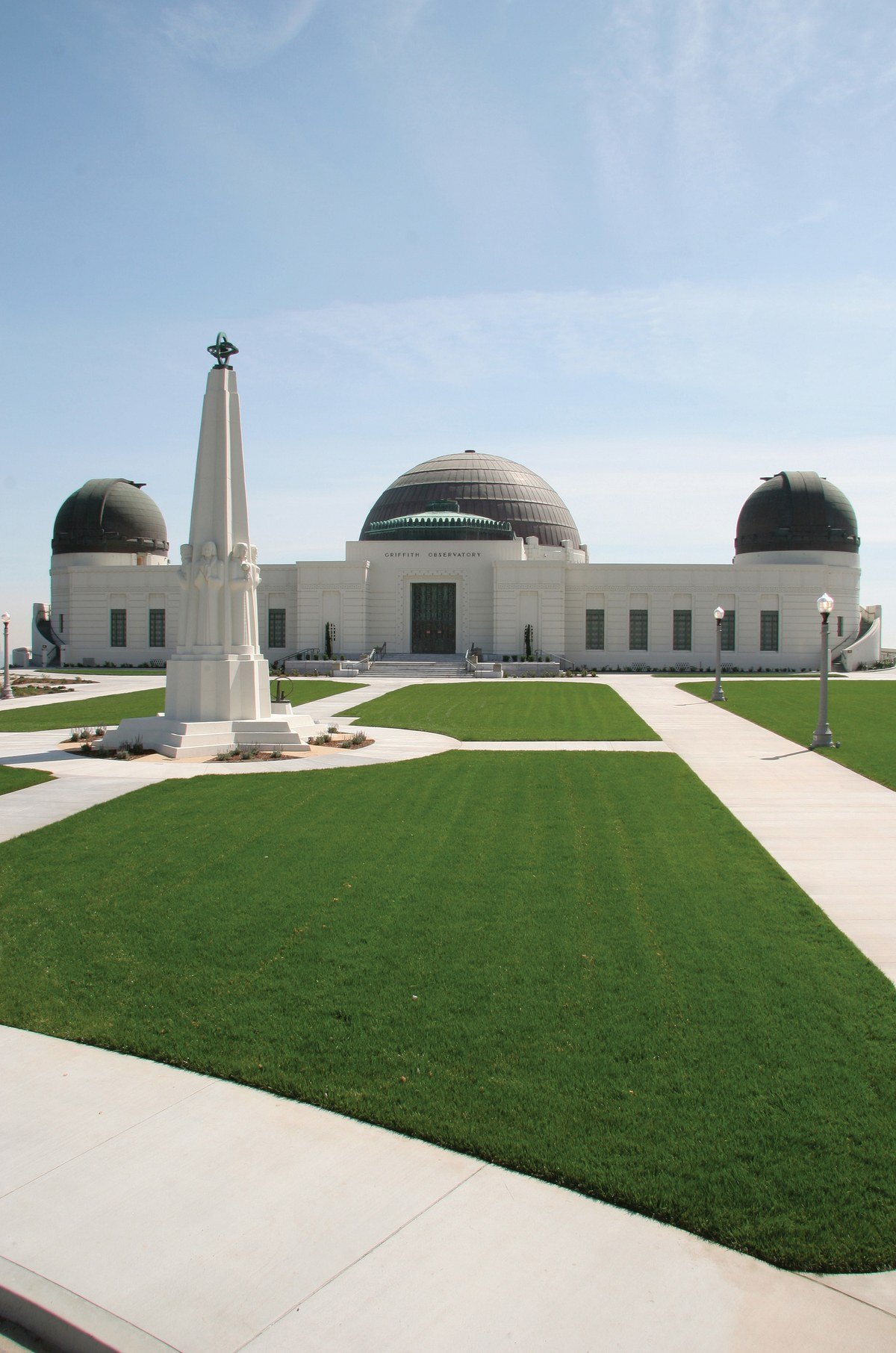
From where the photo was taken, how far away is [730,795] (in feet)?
43.1

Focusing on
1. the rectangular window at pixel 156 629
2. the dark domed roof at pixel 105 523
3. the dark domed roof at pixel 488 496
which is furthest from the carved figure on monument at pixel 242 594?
the dark domed roof at pixel 105 523

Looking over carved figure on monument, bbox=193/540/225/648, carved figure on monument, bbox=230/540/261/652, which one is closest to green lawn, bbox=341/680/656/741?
carved figure on monument, bbox=230/540/261/652

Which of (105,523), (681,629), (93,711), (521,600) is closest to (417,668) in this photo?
(521,600)

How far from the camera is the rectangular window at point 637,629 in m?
50.5

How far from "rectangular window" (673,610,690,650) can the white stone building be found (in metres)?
0.06

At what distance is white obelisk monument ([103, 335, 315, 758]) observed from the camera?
18219 millimetres

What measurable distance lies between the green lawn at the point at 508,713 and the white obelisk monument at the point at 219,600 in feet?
14.3

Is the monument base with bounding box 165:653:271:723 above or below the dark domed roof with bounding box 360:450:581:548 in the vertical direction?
below

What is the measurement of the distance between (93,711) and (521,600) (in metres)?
27.8

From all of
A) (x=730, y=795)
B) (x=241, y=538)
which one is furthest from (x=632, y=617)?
(x=730, y=795)

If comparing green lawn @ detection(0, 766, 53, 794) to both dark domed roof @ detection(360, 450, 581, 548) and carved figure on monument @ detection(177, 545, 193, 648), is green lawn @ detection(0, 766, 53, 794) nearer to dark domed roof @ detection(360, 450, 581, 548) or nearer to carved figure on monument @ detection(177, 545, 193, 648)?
carved figure on monument @ detection(177, 545, 193, 648)

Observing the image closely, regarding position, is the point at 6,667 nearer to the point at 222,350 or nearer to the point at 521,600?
the point at 222,350

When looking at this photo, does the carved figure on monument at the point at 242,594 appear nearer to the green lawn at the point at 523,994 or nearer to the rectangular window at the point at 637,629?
the green lawn at the point at 523,994

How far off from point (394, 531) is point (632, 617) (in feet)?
45.2
